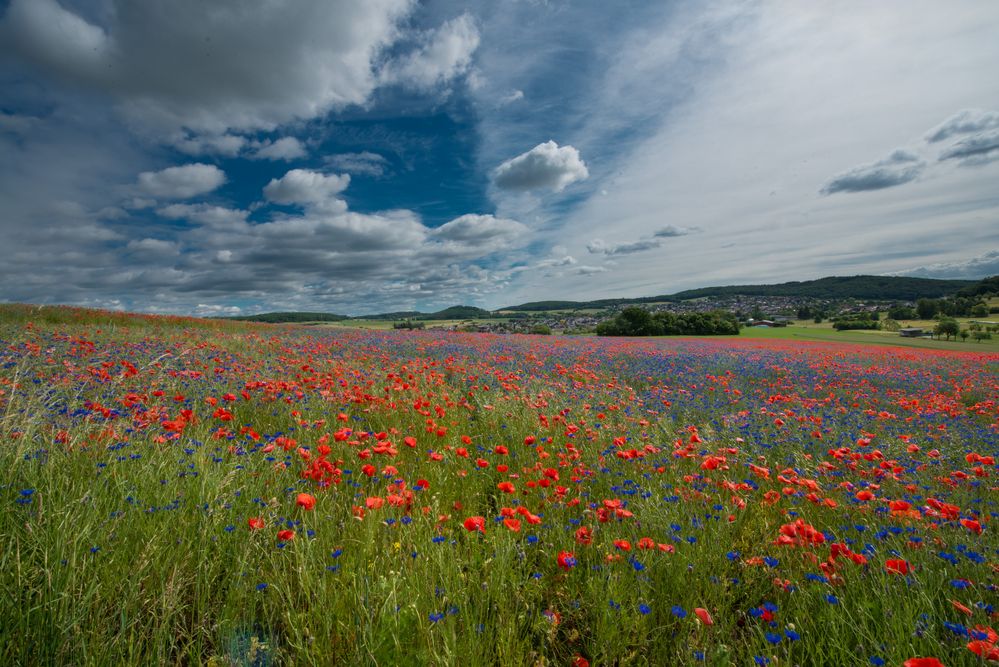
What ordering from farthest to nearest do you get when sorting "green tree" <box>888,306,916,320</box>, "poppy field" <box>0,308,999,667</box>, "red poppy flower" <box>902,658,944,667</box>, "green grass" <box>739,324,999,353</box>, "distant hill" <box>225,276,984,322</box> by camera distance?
"distant hill" <box>225,276,984,322</box> < "green tree" <box>888,306,916,320</box> < "green grass" <box>739,324,999,353</box> < "poppy field" <box>0,308,999,667</box> < "red poppy flower" <box>902,658,944,667</box>

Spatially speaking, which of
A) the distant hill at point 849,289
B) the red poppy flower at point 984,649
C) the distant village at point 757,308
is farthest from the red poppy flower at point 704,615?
the distant hill at point 849,289

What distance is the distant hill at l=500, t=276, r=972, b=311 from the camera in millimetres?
87875

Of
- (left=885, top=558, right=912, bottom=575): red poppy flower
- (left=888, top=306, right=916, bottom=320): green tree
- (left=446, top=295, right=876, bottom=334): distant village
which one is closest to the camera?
(left=885, top=558, right=912, bottom=575): red poppy flower

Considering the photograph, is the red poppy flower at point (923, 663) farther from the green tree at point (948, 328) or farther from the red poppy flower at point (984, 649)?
the green tree at point (948, 328)

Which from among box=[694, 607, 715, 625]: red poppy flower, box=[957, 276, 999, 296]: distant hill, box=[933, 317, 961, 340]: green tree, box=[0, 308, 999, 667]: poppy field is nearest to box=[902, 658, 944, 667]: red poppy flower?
box=[0, 308, 999, 667]: poppy field

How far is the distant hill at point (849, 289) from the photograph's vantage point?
87875 mm

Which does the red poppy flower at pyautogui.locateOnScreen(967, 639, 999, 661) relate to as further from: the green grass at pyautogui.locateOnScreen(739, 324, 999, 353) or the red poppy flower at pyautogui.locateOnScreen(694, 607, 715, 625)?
the green grass at pyautogui.locateOnScreen(739, 324, 999, 353)

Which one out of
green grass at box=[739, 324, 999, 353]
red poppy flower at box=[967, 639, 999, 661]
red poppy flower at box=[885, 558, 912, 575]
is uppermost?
red poppy flower at box=[967, 639, 999, 661]

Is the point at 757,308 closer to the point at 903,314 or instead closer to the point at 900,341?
the point at 903,314

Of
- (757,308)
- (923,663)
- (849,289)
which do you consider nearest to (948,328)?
(757,308)

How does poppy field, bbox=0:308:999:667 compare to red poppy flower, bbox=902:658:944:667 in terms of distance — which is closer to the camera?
red poppy flower, bbox=902:658:944:667

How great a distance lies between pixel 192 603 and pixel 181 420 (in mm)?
1858

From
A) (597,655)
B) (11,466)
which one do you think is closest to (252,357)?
(11,466)

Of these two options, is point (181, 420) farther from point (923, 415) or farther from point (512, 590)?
point (923, 415)
